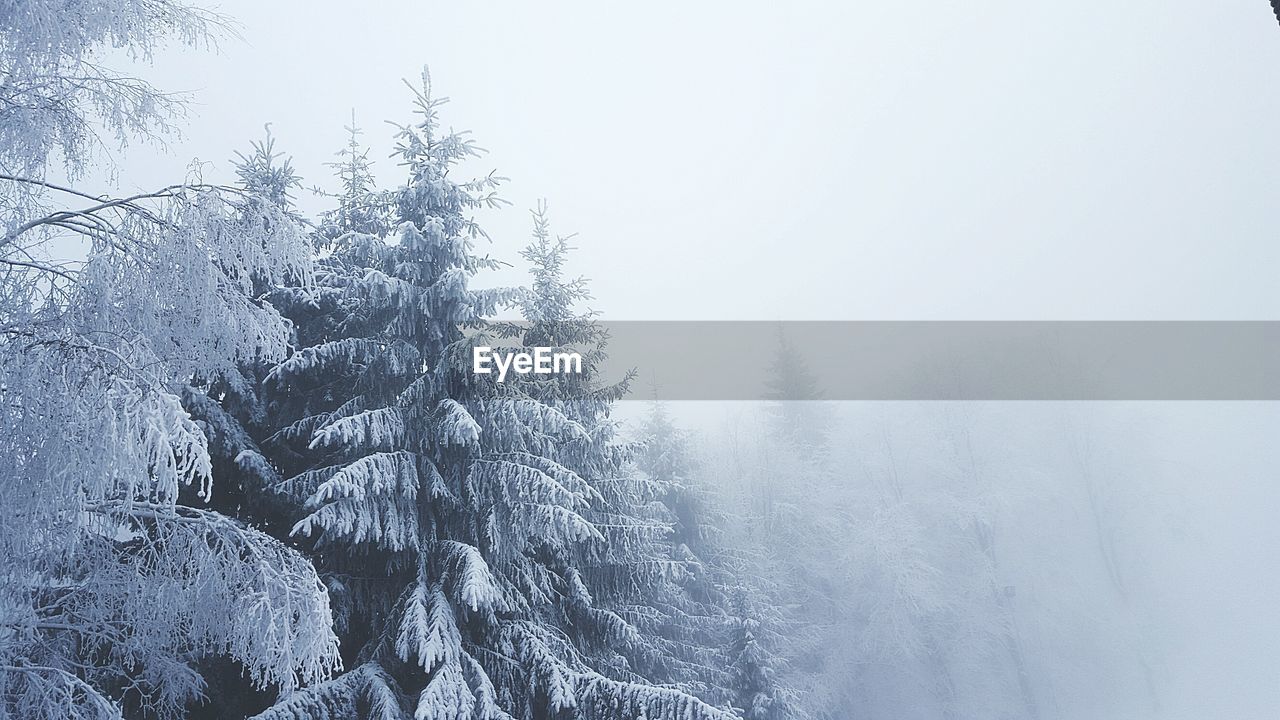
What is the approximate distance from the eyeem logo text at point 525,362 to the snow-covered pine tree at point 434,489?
0.76 ft

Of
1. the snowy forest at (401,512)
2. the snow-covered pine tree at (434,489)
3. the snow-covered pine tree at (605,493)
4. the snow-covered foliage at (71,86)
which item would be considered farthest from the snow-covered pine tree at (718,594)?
the snow-covered foliage at (71,86)

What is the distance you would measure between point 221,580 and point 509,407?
4479 mm

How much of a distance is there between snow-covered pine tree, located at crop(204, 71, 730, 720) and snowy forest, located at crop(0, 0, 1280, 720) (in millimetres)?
48

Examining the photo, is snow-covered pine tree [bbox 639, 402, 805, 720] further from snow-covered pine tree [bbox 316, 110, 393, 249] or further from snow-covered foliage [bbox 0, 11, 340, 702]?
snow-covered foliage [bbox 0, 11, 340, 702]

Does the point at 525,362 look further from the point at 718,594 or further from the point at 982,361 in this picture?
the point at 982,361

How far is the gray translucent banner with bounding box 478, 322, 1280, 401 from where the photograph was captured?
2416 centimetres

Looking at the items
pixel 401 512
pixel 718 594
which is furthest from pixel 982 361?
pixel 401 512

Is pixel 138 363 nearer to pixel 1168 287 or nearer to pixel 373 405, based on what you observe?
pixel 373 405

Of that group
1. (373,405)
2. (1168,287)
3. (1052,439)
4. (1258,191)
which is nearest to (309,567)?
(373,405)

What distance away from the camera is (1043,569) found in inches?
871

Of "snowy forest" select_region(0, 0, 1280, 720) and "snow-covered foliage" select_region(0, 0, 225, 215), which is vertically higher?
"snow-covered foliage" select_region(0, 0, 225, 215)

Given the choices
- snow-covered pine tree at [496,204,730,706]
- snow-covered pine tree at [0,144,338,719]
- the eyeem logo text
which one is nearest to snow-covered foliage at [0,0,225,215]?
snow-covered pine tree at [0,144,338,719]

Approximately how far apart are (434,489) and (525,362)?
2562 mm

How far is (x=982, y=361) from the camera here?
82.7ft
